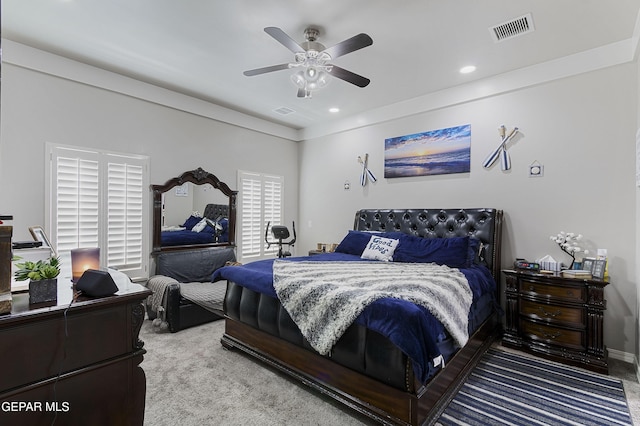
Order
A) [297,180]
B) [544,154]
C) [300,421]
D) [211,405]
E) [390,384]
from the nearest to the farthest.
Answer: [390,384], [300,421], [211,405], [544,154], [297,180]

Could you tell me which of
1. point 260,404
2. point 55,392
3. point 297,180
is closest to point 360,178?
point 297,180

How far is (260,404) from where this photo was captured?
2.24 metres

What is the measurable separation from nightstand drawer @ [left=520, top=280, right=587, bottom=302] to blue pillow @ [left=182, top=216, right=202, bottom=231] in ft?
13.5

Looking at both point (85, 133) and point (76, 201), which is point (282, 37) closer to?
point (85, 133)

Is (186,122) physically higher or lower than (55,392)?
higher

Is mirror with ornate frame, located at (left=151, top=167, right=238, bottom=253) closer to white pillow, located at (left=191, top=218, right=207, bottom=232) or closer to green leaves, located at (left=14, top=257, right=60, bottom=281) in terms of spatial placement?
white pillow, located at (left=191, top=218, right=207, bottom=232)

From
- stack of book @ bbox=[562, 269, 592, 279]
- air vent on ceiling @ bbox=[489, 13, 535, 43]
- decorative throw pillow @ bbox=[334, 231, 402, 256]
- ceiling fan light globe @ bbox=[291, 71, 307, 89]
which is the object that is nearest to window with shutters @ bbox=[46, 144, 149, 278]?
ceiling fan light globe @ bbox=[291, 71, 307, 89]

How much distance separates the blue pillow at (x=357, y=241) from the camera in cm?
410

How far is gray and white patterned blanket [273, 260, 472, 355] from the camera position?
2.07 metres

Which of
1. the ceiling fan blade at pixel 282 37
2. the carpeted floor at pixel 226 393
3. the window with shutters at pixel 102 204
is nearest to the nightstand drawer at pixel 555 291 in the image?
the carpeted floor at pixel 226 393

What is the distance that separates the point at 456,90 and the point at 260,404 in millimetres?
4017

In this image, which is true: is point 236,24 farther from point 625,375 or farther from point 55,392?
point 625,375

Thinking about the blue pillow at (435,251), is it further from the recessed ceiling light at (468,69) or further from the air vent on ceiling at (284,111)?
the air vent on ceiling at (284,111)

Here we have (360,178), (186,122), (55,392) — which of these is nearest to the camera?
(55,392)
